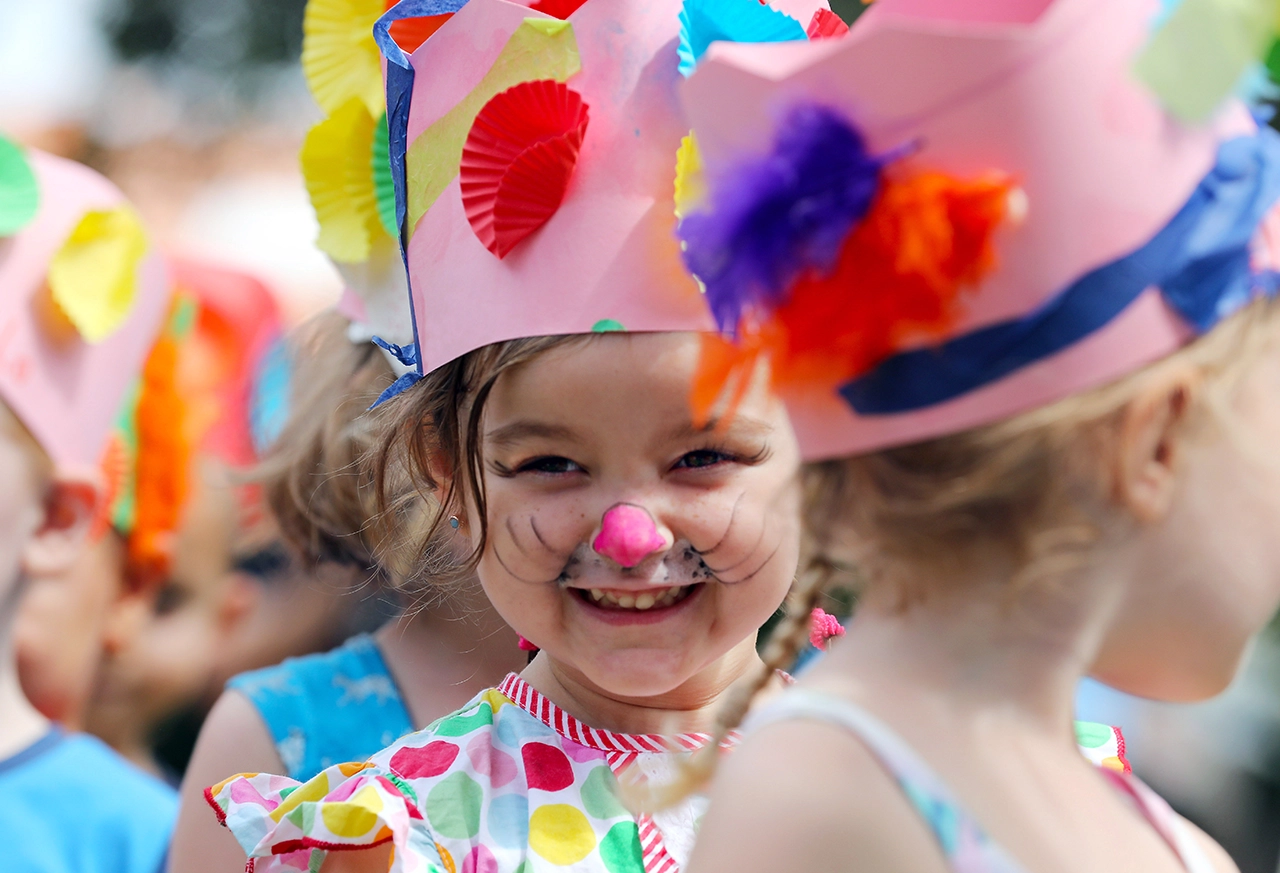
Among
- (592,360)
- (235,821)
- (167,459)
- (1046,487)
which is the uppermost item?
(1046,487)

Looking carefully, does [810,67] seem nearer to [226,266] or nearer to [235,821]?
[235,821]

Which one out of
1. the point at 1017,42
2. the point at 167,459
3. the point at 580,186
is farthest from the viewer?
the point at 167,459

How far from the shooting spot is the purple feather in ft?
3.05

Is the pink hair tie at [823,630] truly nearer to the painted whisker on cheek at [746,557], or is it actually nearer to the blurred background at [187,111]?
the painted whisker on cheek at [746,557]

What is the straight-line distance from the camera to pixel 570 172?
147cm

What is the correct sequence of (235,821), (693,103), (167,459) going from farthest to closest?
(167,459) < (235,821) < (693,103)

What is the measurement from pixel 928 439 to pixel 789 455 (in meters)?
0.53

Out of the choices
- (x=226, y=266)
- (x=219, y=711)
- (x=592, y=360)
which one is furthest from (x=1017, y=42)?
(x=226, y=266)

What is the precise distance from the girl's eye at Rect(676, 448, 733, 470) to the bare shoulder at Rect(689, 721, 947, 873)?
515mm

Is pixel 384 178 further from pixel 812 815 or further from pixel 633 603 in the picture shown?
pixel 812 815

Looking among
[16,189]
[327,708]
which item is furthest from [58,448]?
[327,708]

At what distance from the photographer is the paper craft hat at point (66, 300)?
7.84 ft

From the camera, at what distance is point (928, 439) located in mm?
967

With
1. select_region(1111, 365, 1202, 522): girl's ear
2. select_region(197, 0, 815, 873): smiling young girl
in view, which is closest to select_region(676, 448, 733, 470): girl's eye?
select_region(197, 0, 815, 873): smiling young girl
